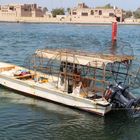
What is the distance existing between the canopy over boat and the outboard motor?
57.3 inches

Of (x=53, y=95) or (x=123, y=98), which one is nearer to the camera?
(x=123, y=98)

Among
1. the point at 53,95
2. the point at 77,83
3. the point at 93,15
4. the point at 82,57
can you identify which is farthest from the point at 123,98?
the point at 93,15

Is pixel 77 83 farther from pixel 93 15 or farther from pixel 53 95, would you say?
pixel 93 15

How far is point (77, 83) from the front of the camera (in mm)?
24703

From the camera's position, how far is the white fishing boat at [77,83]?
22.7 m

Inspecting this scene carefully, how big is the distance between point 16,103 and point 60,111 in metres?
3.16

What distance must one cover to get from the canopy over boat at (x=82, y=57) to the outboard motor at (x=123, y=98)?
1457 millimetres

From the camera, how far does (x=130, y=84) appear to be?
23.5m

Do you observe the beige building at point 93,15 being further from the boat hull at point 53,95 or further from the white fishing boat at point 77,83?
the white fishing boat at point 77,83

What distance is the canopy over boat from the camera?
75.3ft

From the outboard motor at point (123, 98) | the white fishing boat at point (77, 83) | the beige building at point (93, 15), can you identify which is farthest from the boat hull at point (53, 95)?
the beige building at point (93, 15)

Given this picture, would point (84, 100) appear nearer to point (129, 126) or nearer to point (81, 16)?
point (129, 126)

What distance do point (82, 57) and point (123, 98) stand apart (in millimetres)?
3710

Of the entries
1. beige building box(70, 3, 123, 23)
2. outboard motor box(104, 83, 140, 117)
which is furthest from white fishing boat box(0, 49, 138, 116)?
beige building box(70, 3, 123, 23)
